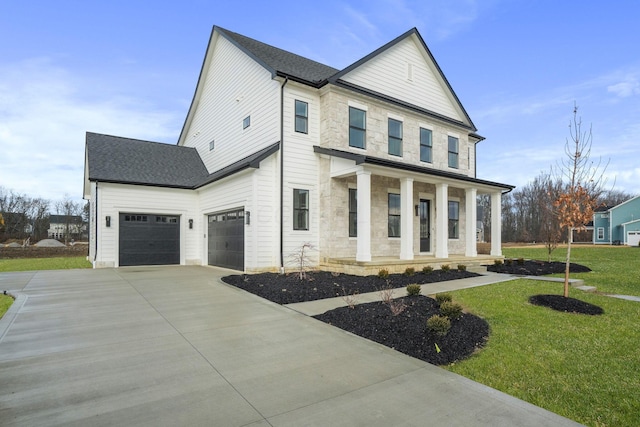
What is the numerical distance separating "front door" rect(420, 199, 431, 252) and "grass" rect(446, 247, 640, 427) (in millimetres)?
7812

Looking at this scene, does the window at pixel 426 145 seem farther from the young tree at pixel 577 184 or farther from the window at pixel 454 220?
the young tree at pixel 577 184

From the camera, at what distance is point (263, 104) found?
42.4ft

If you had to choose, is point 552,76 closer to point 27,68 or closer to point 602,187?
point 602,187

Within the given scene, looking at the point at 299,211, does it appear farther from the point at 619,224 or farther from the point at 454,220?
the point at 619,224

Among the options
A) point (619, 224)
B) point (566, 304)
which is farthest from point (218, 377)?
point (619, 224)

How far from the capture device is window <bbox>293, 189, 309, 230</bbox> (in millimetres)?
12188

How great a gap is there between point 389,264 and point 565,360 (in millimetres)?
6940

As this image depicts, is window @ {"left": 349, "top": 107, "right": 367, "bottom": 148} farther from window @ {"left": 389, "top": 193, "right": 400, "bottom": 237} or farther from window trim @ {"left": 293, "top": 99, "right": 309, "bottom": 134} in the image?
window @ {"left": 389, "top": 193, "right": 400, "bottom": 237}

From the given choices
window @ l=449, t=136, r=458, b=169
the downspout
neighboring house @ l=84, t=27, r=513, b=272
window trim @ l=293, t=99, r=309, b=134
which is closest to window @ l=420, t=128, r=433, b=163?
neighboring house @ l=84, t=27, r=513, b=272

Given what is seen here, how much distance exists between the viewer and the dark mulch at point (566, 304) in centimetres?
659

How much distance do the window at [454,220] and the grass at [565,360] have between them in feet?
29.7

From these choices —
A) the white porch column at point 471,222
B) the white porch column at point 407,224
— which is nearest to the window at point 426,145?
the white porch column at point 471,222

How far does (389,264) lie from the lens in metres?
11.1

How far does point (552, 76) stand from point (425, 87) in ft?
18.4
